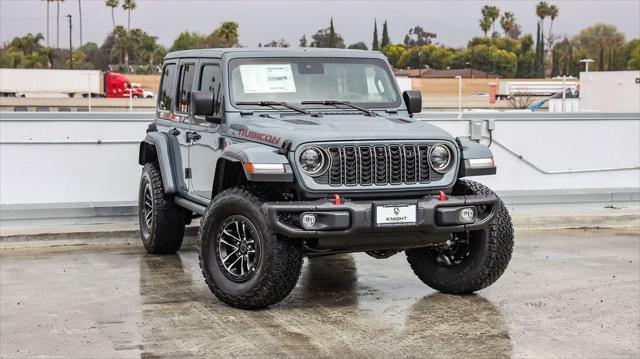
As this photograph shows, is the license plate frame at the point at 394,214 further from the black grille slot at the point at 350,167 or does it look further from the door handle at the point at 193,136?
the door handle at the point at 193,136

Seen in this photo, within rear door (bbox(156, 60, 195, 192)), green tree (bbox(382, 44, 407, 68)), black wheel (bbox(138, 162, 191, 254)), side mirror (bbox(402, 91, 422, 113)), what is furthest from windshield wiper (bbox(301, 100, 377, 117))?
green tree (bbox(382, 44, 407, 68))

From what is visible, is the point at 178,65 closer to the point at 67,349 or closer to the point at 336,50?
the point at 336,50

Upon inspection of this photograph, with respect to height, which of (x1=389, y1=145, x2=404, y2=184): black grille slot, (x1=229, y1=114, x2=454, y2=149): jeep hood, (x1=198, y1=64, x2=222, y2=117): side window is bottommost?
(x1=389, y1=145, x2=404, y2=184): black grille slot

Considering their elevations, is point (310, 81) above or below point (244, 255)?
above

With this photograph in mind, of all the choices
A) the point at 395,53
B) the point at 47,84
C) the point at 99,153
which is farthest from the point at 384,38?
the point at 99,153

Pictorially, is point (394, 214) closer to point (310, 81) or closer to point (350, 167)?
point (350, 167)

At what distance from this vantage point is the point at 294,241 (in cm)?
807

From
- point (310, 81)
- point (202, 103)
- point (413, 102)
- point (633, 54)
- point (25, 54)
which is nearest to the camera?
point (202, 103)

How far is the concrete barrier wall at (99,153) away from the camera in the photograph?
12664mm

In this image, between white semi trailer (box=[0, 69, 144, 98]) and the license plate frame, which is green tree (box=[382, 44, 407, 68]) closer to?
white semi trailer (box=[0, 69, 144, 98])

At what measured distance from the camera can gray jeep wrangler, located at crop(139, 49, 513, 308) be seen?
7.95m

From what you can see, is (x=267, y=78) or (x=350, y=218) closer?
(x=350, y=218)

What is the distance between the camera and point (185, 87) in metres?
10.4

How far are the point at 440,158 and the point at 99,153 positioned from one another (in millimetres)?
5773
